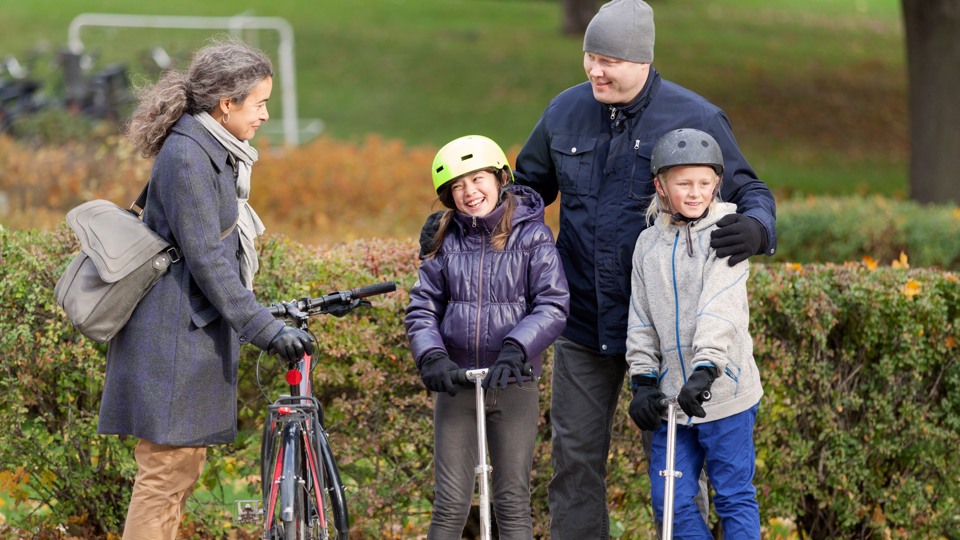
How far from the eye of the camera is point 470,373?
3986 millimetres

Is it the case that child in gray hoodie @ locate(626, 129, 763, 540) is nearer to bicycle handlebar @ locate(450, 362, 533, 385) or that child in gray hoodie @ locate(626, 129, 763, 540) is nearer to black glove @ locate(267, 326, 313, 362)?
bicycle handlebar @ locate(450, 362, 533, 385)

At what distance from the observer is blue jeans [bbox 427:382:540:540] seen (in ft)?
14.1

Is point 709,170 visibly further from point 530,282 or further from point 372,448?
point 372,448

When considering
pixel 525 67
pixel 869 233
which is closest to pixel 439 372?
pixel 869 233

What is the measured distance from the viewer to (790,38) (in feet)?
98.0

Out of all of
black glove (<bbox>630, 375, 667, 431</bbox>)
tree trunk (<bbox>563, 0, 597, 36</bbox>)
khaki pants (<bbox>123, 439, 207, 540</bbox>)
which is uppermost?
tree trunk (<bbox>563, 0, 597, 36</bbox>)

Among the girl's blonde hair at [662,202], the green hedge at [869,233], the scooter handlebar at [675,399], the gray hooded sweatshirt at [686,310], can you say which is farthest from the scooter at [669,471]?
the green hedge at [869,233]

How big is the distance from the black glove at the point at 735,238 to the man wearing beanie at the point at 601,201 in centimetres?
8

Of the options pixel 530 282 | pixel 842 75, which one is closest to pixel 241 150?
pixel 530 282

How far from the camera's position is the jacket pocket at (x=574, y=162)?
4.45 m

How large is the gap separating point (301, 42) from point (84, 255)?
80.6ft

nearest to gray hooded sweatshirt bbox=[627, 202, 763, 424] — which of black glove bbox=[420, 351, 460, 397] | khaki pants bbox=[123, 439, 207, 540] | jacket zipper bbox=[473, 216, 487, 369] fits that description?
jacket zipper bbox=[473, 216, 487, 369]

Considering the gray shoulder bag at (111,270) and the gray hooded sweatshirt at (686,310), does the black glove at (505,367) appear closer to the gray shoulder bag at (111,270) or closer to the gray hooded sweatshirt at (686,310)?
the gray hooded sweatshirt at (686,310)

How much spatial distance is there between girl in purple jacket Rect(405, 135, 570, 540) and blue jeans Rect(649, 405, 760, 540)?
509mm
